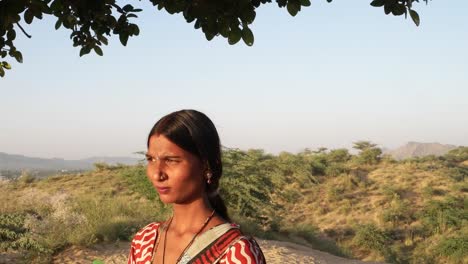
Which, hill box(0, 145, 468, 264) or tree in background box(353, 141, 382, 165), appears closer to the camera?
hill box(0, 145, 468, 264)

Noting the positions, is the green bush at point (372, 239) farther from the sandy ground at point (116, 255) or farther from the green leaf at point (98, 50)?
the green leaf at point (98, 50)

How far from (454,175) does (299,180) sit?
728cm

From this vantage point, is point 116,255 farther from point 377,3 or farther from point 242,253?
point 242,253

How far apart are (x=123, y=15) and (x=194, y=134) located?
9.64 feet

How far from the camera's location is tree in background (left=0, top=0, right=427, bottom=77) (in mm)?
3523

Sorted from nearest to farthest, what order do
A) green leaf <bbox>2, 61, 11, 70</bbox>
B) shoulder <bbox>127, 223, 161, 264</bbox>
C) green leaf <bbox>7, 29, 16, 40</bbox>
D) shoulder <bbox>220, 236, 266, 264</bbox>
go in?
shoulder <bbox>220, 236, 266, 264</bbox>
shoulder <bbox>127, 223, 161, 264</bbox>
green leaf <bbox>7, 29, 16, 40</bbox>
green leaf <bbox>2, 61, 11, 70</bbox>

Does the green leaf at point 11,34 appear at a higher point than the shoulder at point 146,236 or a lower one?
higher

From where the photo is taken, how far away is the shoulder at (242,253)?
1.80m

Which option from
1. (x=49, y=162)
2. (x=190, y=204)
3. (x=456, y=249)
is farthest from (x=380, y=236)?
(x=49, y=162)

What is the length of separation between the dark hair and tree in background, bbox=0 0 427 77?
1.54 meters

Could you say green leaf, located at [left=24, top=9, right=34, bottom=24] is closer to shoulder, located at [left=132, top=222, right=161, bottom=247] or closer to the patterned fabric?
shoulder, located at [left=132, top=222, right=161, bottom=247]

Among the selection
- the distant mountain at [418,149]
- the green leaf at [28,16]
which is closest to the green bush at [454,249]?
the green leaf at [28,16]

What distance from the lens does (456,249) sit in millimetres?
14742

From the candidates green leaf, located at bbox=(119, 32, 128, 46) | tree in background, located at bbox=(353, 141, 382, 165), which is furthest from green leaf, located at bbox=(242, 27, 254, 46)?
tree in background, located at bbox=(353, 141, 382, 165)
